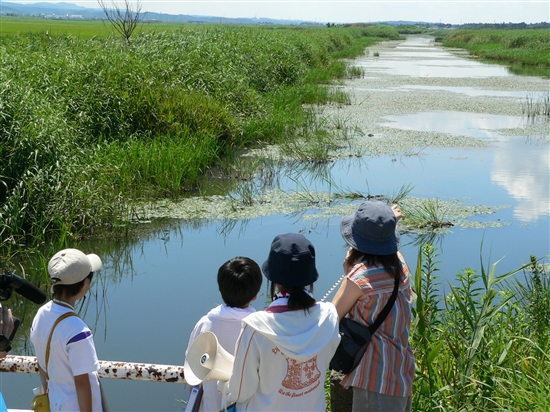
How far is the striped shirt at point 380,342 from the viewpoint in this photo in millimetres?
2080

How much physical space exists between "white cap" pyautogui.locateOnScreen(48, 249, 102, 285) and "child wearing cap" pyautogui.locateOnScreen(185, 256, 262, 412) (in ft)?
1.19

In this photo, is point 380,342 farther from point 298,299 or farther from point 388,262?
point 298,299

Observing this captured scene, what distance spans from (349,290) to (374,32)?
7585 cm

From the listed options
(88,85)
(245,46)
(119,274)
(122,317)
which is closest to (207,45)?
(245,46)

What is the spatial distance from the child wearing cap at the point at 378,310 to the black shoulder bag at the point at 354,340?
0.06 ft

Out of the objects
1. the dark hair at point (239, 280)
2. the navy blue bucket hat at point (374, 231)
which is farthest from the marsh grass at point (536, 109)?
the dark hair at point (239, 280)

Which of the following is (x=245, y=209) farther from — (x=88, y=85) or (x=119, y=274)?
(x=88, y=85)

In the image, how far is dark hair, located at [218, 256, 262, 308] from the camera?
6.70ft

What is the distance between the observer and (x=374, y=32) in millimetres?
74875

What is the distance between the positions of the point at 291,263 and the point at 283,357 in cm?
25

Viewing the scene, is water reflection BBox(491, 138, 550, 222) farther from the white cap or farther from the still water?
the white cap

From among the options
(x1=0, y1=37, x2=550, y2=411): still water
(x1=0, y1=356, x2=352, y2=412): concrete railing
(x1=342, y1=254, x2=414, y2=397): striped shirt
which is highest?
(x1=342, y1=254, x2=414, y2=397): striped shirt

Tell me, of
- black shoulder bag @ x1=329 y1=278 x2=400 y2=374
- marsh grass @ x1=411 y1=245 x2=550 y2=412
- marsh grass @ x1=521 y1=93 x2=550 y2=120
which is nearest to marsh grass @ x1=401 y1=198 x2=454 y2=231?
marsh grass @ x1=411 y1=245 x2=550 y2=412

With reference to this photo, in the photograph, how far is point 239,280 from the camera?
6.71 ft
